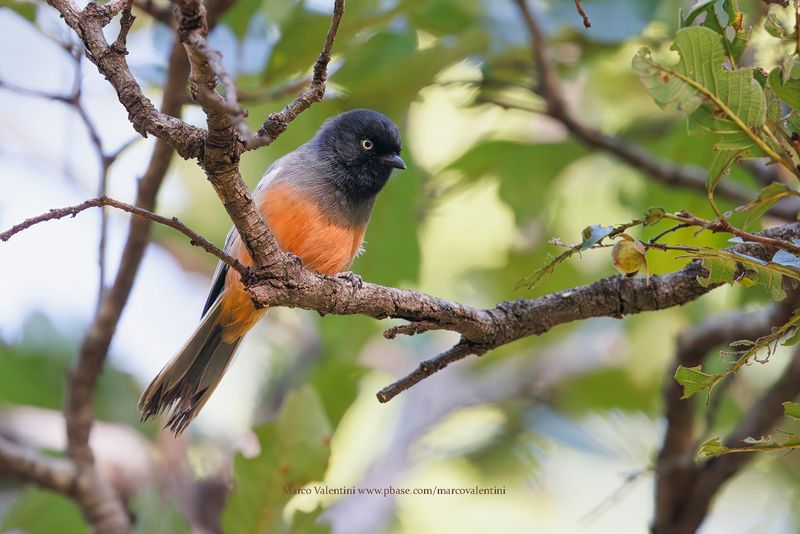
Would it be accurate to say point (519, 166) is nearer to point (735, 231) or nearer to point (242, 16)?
point (242, 16)

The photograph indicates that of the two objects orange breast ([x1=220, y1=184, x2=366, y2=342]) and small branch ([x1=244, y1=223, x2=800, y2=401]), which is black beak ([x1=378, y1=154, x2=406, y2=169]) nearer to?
orange breast ([x1=220, y1=184, x2=366, y2=342])

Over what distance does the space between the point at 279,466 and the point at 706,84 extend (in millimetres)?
2639

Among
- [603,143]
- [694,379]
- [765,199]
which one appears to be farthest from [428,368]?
[603,143]

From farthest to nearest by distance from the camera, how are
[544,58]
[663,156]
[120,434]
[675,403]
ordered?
[120,434]
[663,156]
[544,58]
[675,403]

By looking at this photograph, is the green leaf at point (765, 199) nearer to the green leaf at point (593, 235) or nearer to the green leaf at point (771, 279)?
the green leaf at point (771, 279)

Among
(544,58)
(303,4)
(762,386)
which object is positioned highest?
(303,4)

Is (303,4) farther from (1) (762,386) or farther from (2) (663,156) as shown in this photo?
(1) (762,386)

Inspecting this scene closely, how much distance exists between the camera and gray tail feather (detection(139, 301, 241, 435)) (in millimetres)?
3852

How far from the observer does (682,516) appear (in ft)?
14.8

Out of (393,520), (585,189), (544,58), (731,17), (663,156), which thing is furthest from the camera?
(585,189)

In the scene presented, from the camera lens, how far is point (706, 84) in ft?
6.70

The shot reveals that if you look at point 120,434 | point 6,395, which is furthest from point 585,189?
point 6,395

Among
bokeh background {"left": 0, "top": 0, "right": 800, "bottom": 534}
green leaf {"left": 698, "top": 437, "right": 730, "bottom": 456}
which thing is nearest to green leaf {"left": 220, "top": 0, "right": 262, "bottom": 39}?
bokeh background {"left": 0, "top": 0, "right": 800, "bottom": 534}

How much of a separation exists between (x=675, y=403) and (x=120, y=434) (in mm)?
3752
